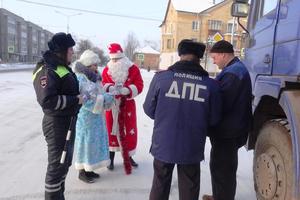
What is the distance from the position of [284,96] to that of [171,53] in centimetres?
5355

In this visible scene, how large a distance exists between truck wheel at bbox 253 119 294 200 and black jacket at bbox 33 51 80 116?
1759 millimetres

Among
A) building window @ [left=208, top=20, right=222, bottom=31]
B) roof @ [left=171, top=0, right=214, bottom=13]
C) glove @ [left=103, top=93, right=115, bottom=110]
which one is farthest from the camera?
roof @ [left=171, top=0, right=214, bottom=13]

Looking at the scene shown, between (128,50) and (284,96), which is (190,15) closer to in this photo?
(128,50)

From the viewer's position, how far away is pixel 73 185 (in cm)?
428

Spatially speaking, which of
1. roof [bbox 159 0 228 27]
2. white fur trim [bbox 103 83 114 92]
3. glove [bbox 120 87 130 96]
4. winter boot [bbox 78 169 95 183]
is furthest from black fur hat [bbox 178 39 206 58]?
roof [bbox 159 0 228 27]

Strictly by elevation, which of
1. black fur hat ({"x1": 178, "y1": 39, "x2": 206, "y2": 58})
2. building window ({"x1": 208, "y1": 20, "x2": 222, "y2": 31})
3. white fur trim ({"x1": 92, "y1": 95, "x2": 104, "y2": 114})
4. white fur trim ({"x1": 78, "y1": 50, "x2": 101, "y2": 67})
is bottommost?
white fur trim ({"x1": 92, "y1": 95, "x2": 104, "y2": 114})

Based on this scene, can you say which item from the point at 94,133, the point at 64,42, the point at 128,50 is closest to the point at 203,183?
the point at 94,133

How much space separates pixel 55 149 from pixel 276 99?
6.70 ft

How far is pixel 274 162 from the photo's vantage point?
2949mm

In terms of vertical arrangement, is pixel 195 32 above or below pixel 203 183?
above

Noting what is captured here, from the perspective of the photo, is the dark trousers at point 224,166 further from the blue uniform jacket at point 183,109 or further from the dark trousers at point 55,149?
the dark trousers at point 55,149

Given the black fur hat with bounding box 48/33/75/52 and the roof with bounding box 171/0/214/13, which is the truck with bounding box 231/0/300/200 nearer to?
the black fur hat with bounding box 48/33/75/52

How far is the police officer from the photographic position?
3162 millimetres

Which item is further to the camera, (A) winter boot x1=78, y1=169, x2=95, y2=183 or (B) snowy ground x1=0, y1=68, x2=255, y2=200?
(A) winter boot x1=78, y1=169, x2=95, y2=183
